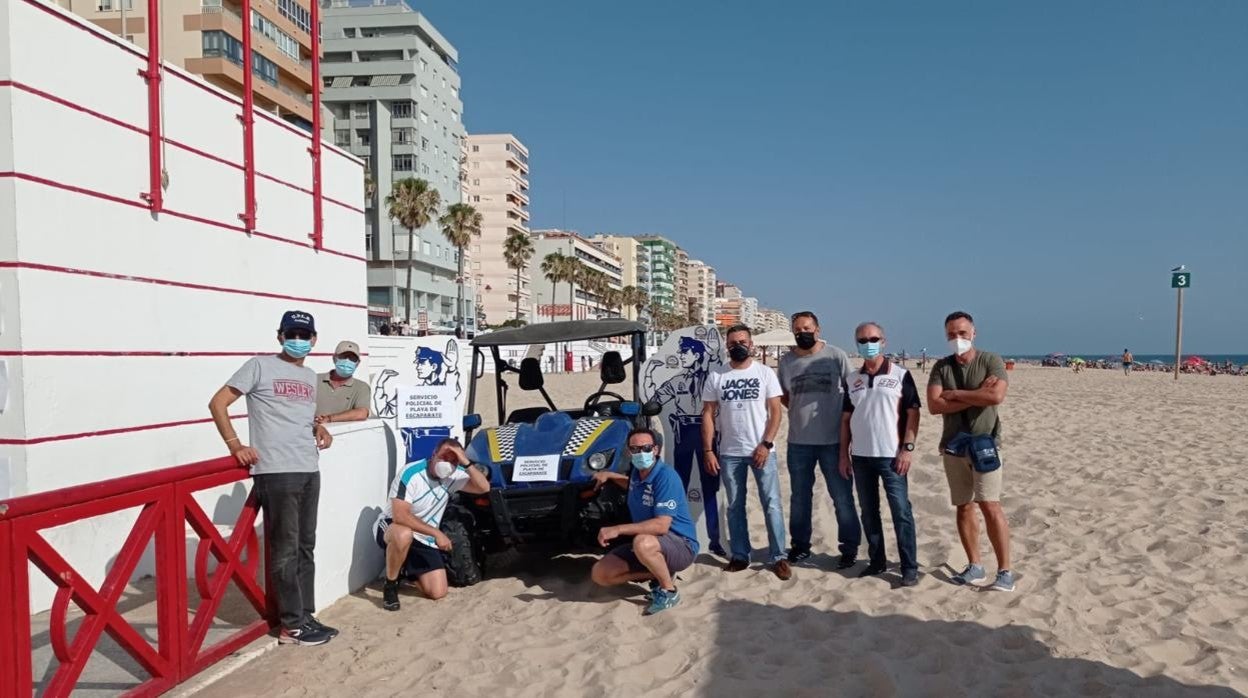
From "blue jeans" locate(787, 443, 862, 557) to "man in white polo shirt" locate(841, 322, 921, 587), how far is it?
132 mm

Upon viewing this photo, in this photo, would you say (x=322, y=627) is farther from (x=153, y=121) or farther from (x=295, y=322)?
(x=153, y=121)

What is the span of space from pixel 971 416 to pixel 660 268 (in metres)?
159

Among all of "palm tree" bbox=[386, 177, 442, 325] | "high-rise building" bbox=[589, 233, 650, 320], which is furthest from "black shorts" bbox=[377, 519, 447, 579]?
"high-rise building" bbox=[589, 233, 650, 320]

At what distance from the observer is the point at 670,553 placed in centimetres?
558

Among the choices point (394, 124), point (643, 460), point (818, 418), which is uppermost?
point (394, 124)

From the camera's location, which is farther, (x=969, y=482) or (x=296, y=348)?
(x=969, y=482)

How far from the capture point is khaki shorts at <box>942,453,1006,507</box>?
5.43m

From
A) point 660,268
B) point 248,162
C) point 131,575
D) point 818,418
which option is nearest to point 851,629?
point 818,418

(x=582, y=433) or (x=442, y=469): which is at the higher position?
(x=582, y=433)

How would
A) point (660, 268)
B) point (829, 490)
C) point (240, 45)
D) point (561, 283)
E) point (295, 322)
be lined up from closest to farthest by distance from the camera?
point (295, 322) → point (829, 490) → point (240, 45) → point (561, 283) → point (660, 268)

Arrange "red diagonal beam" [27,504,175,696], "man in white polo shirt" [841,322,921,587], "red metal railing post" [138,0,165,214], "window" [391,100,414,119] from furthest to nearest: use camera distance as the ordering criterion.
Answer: "window" [391,100,414,119] → "red metal railing post" [138,0,165,214] → "man in white polo shirt" [841,322,921,587] → "red diagonal beam" [27,504,175,696]

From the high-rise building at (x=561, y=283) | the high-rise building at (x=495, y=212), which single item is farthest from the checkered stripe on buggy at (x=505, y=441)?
the high-rise building at (x=561, y=283)

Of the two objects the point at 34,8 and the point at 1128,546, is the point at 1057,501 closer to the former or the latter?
the point at 1128,546

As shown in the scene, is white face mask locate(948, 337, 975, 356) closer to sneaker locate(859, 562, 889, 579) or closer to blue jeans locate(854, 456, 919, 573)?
blue jeans locate(854, 456, 919, 573)
